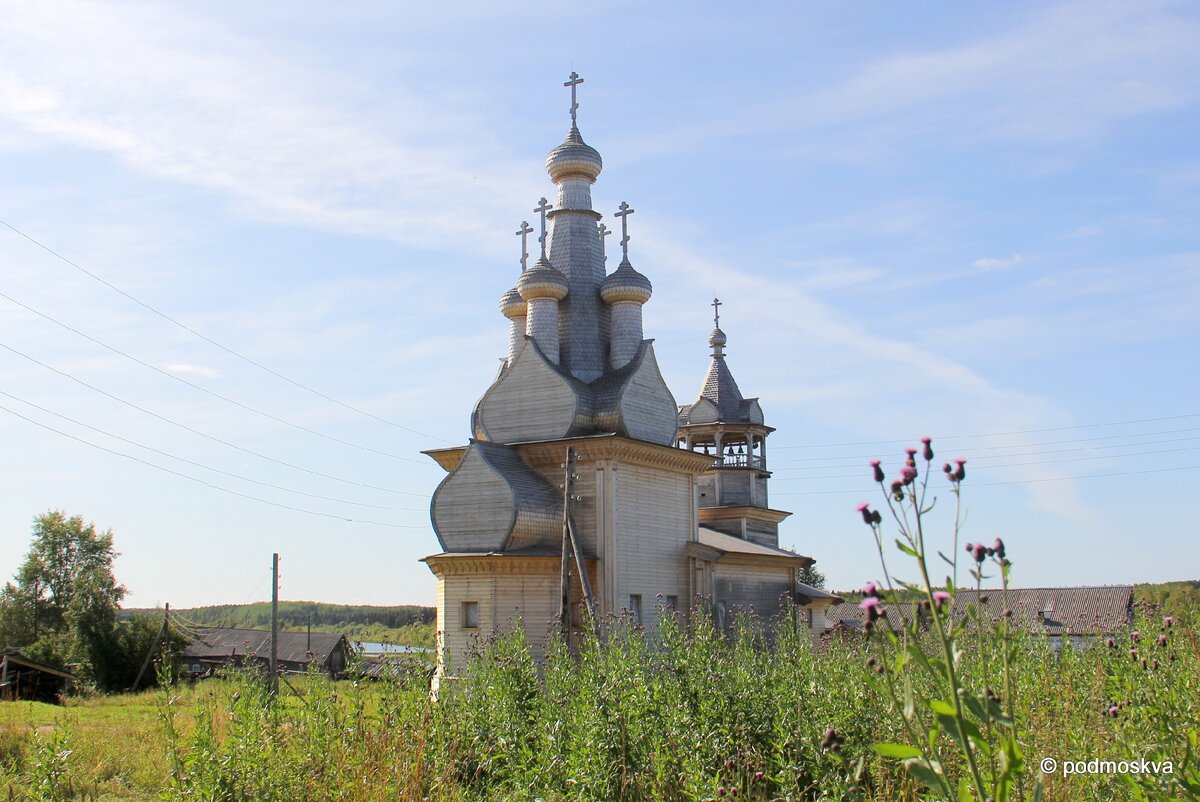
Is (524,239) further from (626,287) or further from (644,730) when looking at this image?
(644,730)

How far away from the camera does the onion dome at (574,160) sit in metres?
23.9

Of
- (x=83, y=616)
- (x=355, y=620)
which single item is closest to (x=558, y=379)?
(x=83, y=616)

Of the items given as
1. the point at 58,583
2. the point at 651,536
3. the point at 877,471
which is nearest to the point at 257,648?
the point at 58,583

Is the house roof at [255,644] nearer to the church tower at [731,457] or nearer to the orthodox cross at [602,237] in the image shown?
the church tower at [731,457]

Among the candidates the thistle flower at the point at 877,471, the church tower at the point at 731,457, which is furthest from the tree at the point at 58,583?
the thistle flower at the point at 877,471

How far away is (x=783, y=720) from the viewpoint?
25.2 ft

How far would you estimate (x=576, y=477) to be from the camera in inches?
738

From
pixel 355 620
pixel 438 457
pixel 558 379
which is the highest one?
pixel 558 379

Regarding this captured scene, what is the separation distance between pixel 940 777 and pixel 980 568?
72cm

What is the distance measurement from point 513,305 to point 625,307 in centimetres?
287

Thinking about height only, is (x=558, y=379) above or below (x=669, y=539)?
above

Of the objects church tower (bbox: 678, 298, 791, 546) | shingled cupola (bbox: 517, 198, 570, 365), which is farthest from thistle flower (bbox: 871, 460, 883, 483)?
church tower (bbox: 678, 298, 791, 546)

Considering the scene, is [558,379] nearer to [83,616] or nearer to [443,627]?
[443,627]

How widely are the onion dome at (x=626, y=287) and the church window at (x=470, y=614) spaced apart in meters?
8.14
